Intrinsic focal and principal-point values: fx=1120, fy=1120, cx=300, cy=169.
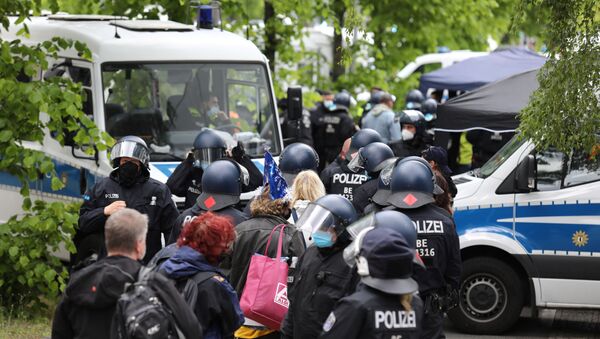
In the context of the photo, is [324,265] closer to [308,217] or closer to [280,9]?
[308,217]

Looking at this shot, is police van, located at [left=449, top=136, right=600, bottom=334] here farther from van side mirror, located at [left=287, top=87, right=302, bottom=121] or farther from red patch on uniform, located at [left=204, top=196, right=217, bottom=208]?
red patch on uniform, located at [left=204, top=196, right=217, bottom=208]

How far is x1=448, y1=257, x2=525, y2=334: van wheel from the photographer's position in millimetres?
10570

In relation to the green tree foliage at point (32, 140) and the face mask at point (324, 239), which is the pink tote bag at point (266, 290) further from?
the green tree foliage at point (32, 140)

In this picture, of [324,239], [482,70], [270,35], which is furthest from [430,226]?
[482,70]

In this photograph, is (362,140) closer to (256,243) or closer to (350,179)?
(350,179)

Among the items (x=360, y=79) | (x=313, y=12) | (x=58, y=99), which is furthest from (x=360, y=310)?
(x=360, y=79)

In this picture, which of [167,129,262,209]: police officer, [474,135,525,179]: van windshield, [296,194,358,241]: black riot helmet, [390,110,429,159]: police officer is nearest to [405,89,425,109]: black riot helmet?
[390,110,429,159]: police officer

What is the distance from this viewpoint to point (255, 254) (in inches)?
275

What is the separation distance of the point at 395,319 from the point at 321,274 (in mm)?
1001

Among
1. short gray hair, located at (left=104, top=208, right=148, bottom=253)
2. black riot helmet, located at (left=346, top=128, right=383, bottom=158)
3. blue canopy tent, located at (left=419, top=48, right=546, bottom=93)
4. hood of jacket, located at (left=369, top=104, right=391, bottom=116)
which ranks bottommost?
hood of jacket, located at (left=369, top=104, right=391, bottom=116)

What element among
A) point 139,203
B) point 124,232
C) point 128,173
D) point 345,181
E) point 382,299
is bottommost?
point 345,181

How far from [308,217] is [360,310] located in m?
1.32

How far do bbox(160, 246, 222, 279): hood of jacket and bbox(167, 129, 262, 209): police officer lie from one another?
421 centimetres

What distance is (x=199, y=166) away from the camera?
33.8ft
